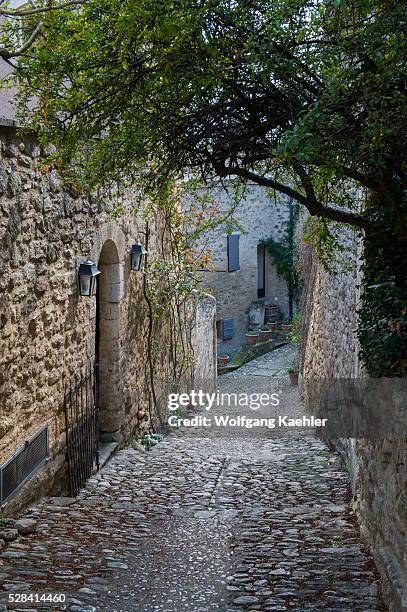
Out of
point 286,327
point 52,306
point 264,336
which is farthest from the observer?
point 286,327

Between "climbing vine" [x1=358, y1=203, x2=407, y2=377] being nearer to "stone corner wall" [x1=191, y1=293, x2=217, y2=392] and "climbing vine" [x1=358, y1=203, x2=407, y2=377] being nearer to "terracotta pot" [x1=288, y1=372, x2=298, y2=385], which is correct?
"stone corner wall" [x1=191, y1=293, x2=217, y2=392]

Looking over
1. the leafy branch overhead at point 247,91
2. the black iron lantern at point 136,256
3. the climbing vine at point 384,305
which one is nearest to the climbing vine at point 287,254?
the black iron lantern at point 136,256

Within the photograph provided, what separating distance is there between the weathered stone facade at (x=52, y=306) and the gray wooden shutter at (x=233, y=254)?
1246 cm

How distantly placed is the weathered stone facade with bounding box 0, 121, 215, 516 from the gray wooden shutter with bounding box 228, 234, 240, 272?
1246 cm

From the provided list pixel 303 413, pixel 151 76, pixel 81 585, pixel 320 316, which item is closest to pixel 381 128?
pixel 151 76

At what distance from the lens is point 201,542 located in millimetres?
5168

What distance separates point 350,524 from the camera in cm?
540

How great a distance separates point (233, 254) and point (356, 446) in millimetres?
15509

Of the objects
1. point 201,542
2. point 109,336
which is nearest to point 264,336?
point 109,336

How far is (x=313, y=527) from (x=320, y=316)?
5267mm

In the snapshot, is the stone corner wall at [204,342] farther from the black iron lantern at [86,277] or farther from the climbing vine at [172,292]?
the black iron lantern at [86,277]

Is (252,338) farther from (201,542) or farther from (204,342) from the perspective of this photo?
(201,542)

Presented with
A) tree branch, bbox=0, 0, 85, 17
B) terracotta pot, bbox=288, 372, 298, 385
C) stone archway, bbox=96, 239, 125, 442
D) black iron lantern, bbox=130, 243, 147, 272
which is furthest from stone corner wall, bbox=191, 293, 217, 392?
tree branch, bbox=0, 0, 85, 17

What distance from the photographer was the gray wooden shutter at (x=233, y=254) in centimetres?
2116
